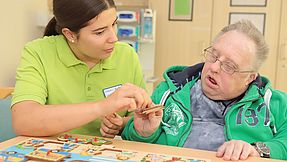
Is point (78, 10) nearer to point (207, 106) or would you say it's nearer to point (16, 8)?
point (207, 106)

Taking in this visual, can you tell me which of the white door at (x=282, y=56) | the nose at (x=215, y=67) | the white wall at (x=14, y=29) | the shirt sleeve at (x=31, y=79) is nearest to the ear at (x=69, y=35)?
the shirt sleeve at (x=31, y=79)

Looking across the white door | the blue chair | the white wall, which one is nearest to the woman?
the blue chair

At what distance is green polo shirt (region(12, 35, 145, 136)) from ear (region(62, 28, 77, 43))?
0.17 ft

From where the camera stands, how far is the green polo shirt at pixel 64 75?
1529 mm

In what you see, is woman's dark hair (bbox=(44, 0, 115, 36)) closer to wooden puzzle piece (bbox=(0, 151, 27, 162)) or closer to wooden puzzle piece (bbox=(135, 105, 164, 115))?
wooden puzzle piece (bbox=(135, 105, 164, 115))

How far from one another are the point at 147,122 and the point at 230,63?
418 mm

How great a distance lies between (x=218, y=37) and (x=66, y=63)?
26.3 inches

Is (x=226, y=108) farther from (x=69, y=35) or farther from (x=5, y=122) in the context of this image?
(x=5, y=122)

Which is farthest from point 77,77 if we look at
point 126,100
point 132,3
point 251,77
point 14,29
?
point 132,3

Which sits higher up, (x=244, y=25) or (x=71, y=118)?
(x=244, y=25)

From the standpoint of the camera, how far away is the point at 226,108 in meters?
1.58

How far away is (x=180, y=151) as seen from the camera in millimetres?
1293

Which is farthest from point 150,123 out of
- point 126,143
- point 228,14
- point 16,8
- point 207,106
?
point 228,14

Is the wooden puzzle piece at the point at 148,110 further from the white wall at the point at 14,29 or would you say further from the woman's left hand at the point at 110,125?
the white wall at the point at 14,29
